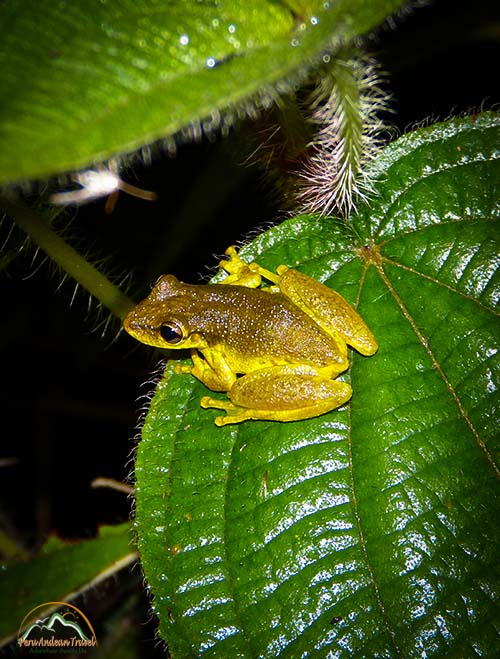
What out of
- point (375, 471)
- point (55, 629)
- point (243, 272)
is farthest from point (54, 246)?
point (55, 629)

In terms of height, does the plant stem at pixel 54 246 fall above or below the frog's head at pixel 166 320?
above

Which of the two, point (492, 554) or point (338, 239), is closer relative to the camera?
point (492, 554)

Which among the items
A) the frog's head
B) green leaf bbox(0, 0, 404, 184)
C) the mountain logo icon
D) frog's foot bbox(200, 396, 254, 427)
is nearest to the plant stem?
the frog's head

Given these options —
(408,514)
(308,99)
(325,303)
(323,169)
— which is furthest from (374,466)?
(308,99)

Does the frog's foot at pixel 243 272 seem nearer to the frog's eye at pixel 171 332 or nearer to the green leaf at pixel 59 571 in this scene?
the frog's eye at pixel 171 332

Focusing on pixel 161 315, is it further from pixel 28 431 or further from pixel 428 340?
pixel 28 431

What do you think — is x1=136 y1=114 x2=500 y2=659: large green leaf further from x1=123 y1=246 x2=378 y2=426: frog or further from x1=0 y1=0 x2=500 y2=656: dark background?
x1=0 y1=0 x2=500 y2=656: dark background

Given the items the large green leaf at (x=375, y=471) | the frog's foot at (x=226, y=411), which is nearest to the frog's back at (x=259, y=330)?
the large green leaf at (x=375, y=471)
